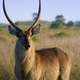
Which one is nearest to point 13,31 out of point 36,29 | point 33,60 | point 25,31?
point 25,31

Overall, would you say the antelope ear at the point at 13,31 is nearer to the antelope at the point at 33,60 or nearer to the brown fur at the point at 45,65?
the antelope at the point at 33,60

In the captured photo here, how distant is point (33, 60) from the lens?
11109 millimetres

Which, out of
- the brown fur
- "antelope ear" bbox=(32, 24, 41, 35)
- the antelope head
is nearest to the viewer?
the antelope head

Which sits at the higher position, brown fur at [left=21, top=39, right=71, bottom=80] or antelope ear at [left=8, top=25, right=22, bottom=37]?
antelope ear at [left=8, top=25, right=22, bottom=37]

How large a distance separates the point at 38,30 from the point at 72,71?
316 centimetres

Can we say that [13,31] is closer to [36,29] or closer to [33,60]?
[36,29]

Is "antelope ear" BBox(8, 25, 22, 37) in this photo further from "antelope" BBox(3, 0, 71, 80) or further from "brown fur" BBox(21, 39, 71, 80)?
"brown fur" BBox(21, 39, 71, 80)

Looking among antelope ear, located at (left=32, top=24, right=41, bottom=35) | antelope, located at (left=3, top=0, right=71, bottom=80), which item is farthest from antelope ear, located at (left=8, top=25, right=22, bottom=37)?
antelope ear, located at (left=32, top=24, right=41, bottom=35)

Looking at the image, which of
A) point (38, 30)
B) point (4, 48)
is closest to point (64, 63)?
point (38, 30)

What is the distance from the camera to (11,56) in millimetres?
14930

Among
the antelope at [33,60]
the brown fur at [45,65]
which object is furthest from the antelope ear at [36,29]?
the brown fur at [45,65]

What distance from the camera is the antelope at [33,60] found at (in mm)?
10742

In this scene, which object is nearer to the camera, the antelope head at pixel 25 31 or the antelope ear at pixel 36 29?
the antelope head at pixel 25 31

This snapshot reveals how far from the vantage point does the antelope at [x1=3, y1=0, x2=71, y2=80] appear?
10742 mm
